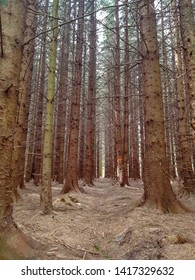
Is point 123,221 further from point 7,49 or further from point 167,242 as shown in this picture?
point 7,49

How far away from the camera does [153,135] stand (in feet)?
19.8

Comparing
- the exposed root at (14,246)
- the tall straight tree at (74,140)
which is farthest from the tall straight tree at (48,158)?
the tall straight tree at (74,140)

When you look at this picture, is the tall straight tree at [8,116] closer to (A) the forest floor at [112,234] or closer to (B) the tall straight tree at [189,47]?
(A) the forest floor at [112,234]

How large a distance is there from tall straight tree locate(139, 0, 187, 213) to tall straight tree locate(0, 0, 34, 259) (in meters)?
3.18

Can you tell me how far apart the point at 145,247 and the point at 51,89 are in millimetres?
4093

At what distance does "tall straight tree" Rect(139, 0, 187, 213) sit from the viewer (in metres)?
5.70

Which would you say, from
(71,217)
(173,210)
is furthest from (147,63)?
(71,217)

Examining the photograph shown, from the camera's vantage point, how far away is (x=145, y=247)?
152 inches

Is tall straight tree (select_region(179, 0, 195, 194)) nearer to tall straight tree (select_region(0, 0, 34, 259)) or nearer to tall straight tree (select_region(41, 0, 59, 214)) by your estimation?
tall straight tree (select_region(41, 0, 59, 214))

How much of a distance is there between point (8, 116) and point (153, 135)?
3.63 meters

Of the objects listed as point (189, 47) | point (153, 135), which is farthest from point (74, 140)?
point (189, 47)

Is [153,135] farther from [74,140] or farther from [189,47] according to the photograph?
[74,140]

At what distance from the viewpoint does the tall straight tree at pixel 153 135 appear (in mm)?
5695
